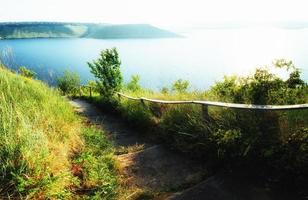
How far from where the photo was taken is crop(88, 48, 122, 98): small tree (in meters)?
16.1

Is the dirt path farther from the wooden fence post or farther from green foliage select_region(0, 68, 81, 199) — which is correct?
green foliage select_region(0, 68, 81, 199)

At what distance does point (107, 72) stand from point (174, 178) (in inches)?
454

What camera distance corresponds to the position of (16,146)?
4.40 meters

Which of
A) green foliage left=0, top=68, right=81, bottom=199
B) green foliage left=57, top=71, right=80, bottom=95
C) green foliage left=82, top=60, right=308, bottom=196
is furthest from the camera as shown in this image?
green foliage left=57, top=71, right=80, bottom=95

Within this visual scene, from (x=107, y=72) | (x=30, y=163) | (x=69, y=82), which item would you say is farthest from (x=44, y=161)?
(x=69, y=82)

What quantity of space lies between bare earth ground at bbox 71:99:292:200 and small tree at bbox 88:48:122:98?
8525mm

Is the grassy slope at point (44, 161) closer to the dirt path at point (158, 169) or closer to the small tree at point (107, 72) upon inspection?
the dirt path at point (158, 169)

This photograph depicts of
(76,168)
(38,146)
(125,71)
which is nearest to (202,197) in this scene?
(76,168)

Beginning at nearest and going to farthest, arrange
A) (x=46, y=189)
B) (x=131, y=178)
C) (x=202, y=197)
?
(x=46, y=189), (x=202, y=197), (x=131, y=178)

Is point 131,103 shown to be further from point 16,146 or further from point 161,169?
point 16,146

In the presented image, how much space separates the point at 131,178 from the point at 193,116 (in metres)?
1.80

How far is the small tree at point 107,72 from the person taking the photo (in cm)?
1608

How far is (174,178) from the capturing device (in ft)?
18.1

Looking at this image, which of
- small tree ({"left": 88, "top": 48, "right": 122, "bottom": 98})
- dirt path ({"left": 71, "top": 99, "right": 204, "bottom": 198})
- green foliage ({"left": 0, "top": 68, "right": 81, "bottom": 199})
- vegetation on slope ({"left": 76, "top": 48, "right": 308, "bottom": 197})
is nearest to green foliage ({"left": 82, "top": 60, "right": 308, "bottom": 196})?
vegetation on slope ({"left": 76, "top": 48, "right": 308, "bottom": 197})
